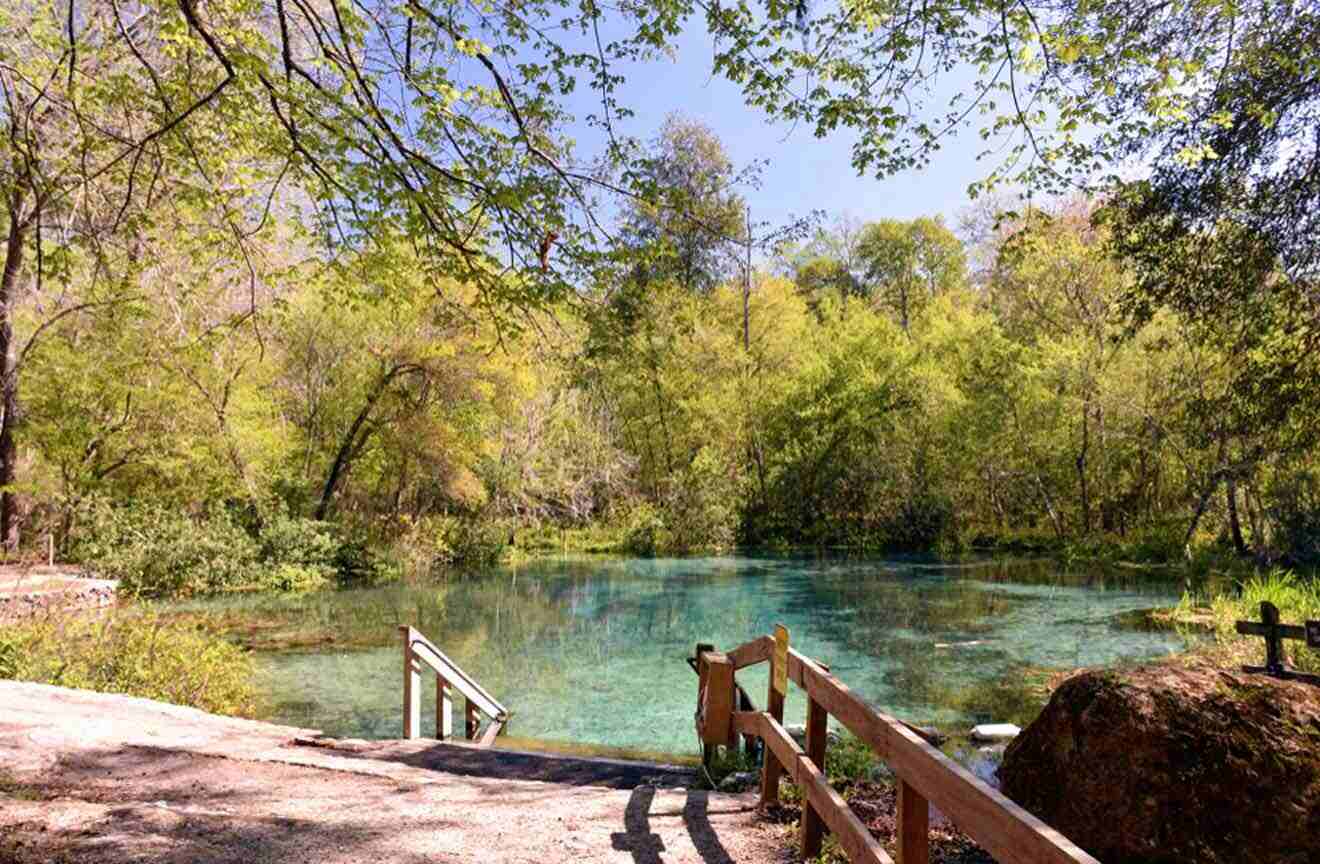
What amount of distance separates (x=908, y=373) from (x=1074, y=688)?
2826 centimetres

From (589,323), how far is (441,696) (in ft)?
17.0

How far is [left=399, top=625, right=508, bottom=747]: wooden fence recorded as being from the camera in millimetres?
8031

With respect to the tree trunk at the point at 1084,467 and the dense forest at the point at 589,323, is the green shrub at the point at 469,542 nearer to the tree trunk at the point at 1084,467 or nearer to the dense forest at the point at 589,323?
the dense forest at the point at 589,323

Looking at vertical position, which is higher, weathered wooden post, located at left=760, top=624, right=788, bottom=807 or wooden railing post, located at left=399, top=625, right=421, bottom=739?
weathered wooden post, located at left=760, top=624, right=788, bottom=807

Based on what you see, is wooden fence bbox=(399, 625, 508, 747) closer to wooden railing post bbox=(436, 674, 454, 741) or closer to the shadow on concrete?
wooden railing post bbox=(436, 674, 454, 741)

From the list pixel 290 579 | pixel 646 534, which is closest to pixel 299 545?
pixel 290 579

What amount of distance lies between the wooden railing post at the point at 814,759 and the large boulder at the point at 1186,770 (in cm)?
127

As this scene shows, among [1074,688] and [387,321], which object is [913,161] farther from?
[387,321]

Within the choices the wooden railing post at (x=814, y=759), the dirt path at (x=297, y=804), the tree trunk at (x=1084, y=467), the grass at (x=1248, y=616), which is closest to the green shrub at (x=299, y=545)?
the dirt path at (x=297, y=804)

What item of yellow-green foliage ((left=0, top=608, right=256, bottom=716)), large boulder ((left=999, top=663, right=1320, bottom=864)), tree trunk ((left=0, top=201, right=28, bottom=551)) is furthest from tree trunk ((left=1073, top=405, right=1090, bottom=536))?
tree trunk ((left=0, top=201, right=28, bottom=551))

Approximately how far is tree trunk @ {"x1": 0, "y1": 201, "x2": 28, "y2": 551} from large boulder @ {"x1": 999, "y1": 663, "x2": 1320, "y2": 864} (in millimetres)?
14590

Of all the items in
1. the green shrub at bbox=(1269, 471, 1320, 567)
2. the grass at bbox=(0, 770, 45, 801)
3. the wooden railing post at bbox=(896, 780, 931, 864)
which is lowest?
the grass at bbox=(0, 770, 45, 801)

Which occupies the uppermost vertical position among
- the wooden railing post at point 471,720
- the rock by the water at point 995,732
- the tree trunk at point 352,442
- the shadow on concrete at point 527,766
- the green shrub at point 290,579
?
the tree trunk at point 352,442

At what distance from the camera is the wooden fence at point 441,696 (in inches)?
316
